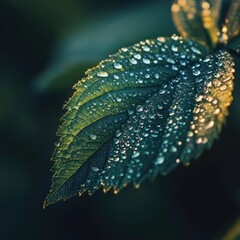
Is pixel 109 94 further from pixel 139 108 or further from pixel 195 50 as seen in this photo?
pixel 195 50

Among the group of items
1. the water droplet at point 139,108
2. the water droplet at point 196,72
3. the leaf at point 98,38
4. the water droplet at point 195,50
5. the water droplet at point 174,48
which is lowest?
the water droplet at point 196,72

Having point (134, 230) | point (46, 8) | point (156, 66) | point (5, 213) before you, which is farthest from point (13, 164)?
point (156, 66)

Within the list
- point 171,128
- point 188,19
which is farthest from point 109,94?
point 188,19

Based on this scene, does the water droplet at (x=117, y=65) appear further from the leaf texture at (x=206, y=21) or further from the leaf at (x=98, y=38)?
the leaf at (x=98, y=38)

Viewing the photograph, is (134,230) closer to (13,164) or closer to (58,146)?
(13,164)

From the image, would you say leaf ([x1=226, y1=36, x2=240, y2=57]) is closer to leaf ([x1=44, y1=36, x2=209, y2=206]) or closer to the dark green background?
leaf ([x1=44, y1=36, x2=209, y2=206])

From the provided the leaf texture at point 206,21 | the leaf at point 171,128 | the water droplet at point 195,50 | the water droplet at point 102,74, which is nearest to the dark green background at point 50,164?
the leaf texture at point 206,21
